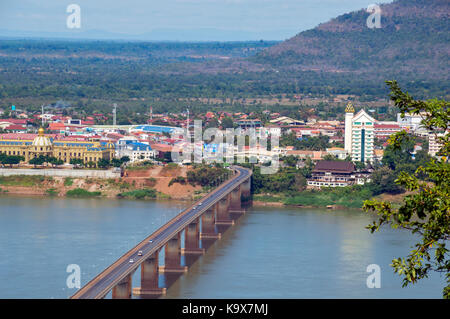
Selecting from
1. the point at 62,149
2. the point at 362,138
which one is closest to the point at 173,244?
the point at 62,149

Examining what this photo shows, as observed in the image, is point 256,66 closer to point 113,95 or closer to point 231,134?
point 113,95

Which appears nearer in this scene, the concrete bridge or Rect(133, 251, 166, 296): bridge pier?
the concrete bridge

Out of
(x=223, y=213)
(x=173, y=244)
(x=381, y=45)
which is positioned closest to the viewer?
(x=173, y=244)

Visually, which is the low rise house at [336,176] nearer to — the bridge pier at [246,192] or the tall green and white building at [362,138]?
the bridge pier at [246,192]

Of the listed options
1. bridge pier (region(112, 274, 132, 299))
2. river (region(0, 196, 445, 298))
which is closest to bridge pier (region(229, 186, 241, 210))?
river (region(0, 196, 445, 298))

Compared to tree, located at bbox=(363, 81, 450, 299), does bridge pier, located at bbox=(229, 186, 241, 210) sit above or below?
below

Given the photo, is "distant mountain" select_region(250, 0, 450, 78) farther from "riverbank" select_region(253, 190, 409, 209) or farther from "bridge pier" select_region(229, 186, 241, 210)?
"bridge pier" select_region(229, 186, 241, 210)

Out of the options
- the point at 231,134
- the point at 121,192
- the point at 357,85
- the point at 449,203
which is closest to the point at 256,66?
the point at 357,85

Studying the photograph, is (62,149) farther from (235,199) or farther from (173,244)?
(173,244)
